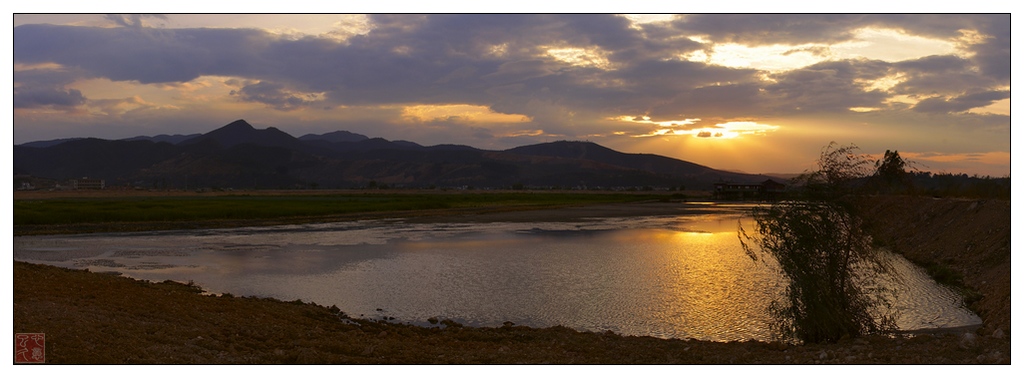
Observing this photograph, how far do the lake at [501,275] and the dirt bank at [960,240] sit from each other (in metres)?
0.88

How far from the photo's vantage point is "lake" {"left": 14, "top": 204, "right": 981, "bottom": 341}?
15.7m

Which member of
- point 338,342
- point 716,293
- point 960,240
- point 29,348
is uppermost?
point 960,240

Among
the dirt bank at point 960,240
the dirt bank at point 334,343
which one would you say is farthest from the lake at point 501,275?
the dirt bank at point 334,343

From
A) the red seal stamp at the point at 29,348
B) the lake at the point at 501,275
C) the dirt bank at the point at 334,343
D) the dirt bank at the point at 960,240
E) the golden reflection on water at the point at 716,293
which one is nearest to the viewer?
the red seal stamp at the point at 29,348

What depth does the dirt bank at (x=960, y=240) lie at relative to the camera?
13898mm

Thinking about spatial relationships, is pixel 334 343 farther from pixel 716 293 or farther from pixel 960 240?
pixel 960 240

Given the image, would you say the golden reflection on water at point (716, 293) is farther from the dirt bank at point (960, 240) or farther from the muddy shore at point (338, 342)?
the dirt bank at point (960, 240)

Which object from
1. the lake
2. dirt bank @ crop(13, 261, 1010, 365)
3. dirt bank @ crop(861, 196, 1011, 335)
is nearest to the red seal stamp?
dirt bank @ crop(13, 261, 1010, 365)

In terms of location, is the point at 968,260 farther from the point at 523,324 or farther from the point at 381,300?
the point at 381,300

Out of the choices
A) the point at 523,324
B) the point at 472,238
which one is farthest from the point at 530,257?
the point at 523,324

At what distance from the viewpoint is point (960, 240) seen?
25312mm

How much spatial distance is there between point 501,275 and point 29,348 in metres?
14.6

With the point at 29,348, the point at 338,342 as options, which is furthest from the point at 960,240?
the point at 29,348

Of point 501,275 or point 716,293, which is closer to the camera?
point 716,293
